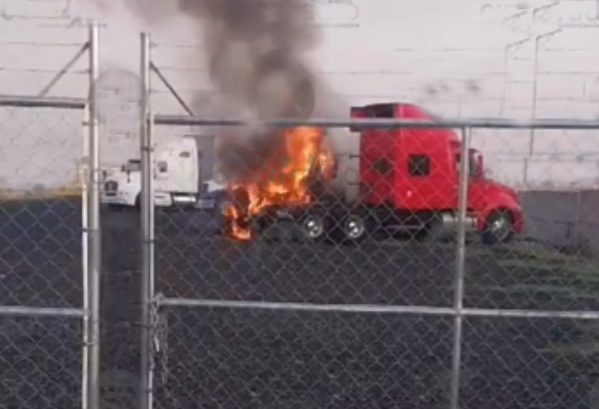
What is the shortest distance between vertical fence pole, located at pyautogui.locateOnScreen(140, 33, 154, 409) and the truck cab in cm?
846

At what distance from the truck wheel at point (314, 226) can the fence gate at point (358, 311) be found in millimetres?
36

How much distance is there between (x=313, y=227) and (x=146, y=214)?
8.51m

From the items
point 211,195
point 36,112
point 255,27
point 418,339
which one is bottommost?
point 418,339

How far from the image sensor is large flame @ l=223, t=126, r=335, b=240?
871 centimetres

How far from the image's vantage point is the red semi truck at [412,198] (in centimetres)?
1288

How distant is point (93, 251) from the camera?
409 centimetres

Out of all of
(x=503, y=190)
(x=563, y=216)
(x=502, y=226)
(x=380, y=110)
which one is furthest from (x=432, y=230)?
(x=380, y=110)

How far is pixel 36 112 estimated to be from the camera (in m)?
4.71

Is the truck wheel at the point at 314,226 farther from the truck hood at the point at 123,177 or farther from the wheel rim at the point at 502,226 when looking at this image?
the truck hood at the point at 123,177

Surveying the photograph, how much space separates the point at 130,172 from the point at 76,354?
11.7 feet

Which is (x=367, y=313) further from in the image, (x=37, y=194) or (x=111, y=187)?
(x=37, y=194)

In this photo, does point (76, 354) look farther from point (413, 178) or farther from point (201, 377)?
point (413, 178)

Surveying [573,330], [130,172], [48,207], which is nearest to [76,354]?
[48,207]

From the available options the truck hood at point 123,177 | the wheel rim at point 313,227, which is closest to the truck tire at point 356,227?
the wheel rim at point 313,227
